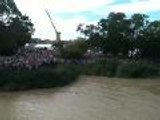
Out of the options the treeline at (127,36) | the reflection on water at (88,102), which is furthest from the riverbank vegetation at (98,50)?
the reflection on water at (88,102)

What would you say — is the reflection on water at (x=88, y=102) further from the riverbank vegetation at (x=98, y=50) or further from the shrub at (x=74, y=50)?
the shrub at (x=74, y=50)

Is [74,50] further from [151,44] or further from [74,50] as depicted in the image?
[151,44]

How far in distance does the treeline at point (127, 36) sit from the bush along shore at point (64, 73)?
326cm

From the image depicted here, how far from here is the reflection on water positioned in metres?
19.0

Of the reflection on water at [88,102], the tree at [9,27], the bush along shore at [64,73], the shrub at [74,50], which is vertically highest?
the tree at [9,27]

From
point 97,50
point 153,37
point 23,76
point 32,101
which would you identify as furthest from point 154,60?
point 32,101

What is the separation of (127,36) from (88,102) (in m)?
18.3

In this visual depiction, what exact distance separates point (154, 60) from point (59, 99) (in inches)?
665

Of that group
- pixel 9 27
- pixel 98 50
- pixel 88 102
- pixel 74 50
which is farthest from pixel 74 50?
pixel 88 102

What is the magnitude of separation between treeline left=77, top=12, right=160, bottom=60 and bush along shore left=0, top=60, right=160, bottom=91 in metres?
3.26

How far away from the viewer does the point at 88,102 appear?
2219 centimetres

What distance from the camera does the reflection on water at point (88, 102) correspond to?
19.0m

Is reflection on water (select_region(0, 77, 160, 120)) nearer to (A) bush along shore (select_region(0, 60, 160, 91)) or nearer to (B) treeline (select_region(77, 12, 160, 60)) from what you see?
(A) bush along shore (select_region(0, 60, 160, 91))

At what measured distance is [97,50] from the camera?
137 feet
